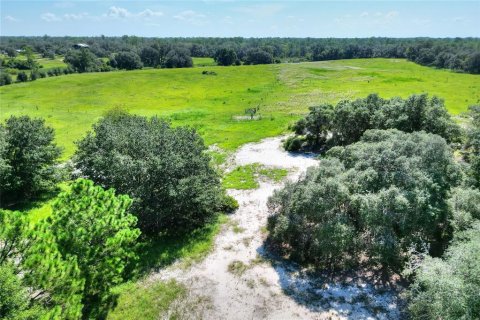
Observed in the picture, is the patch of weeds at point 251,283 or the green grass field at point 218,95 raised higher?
the green grass field at point 218,95

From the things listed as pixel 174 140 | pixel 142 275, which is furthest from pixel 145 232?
pixel 174 140

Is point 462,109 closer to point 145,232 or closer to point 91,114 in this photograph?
point 145,232

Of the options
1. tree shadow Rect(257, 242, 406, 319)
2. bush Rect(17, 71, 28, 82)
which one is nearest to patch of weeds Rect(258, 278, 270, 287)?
tree shadow Rect(257, 242, 406, 319)

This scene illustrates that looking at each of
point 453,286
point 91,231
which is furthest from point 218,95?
point 453,286

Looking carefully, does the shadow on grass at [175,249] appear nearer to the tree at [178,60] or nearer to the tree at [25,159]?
the tree at [25,159]

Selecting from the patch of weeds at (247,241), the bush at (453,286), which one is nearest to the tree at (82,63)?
the patch of weeds at (247,241)

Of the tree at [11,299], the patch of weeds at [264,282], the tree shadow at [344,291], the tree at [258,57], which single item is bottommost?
the patch of weeds at [264,282]

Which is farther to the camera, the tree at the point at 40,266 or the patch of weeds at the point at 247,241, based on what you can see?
the patch of weeds at the point at 247,241
